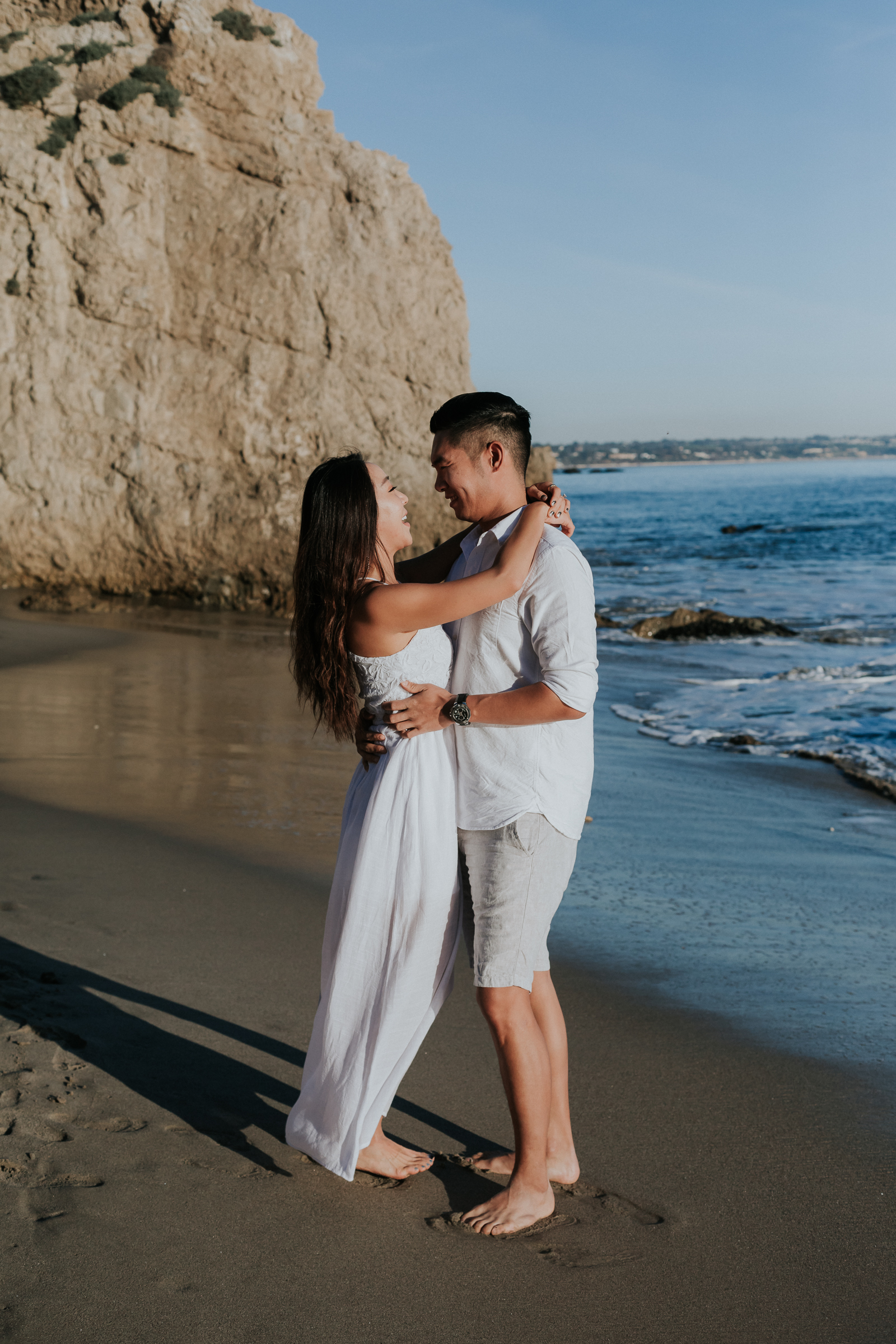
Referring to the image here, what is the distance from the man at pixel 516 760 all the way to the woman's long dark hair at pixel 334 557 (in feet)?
0.73

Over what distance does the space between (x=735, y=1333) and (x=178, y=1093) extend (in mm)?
1672

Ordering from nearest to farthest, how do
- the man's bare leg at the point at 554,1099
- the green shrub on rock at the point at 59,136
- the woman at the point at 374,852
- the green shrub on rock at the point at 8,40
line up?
the woman at the point at 374,852
the man's bare leg at the point at 554,1099
the green shrub on rock at the point at 59,136
the green shrub on rock at the point at 8,40

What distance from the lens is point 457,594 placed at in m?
2.68

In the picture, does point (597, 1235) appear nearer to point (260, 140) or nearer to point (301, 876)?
point (301, 876)

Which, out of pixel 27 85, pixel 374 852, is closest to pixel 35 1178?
pixel 374 852

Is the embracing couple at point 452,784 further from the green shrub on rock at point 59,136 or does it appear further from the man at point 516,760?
the green shrub on rock at point 59,136

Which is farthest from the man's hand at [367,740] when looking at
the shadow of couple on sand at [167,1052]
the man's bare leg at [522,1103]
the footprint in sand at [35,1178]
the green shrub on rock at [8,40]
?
the green shrub on rock at [8,40]

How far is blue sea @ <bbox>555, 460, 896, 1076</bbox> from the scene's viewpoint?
13.6 ft

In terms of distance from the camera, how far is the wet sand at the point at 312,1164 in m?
2.34

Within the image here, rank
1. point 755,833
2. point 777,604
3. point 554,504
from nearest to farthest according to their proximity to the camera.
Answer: point 554,504 → point 755,833 → point 777,604

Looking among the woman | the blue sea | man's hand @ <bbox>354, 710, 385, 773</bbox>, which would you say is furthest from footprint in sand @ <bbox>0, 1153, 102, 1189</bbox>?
the blue sea

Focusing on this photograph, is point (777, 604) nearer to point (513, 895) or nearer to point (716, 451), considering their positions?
point (513, 895)

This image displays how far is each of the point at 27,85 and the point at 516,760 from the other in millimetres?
18352

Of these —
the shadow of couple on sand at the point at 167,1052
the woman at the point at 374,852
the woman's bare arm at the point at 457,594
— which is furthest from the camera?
the shadow of couple on sand at the point at 167,1052
